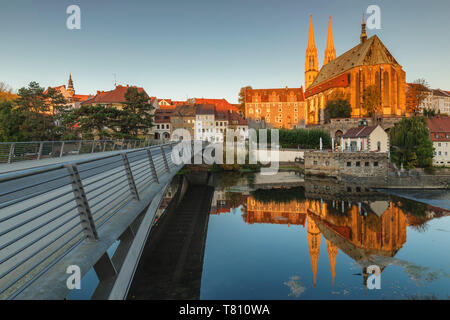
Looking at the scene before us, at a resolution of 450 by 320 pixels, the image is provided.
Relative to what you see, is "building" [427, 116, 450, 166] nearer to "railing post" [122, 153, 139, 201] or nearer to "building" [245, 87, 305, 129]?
"building" [245, 87, 305, 129]

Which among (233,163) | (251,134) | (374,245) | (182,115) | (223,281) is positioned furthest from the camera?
(182,115)

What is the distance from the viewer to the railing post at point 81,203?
3.60 meters

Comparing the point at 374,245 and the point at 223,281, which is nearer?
the point at 223,281

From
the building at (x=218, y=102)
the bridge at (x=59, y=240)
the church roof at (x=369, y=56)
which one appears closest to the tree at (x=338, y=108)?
the church roof at (x=369, y=56)

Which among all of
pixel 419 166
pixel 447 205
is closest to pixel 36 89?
pixel 447 205

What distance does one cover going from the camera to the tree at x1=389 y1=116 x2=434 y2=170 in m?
38.1

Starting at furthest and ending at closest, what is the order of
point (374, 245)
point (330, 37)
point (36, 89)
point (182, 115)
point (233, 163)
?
point (330, 37) → point (182, 115) → point (233, 163) → point (36, 89) → point (374, 245)

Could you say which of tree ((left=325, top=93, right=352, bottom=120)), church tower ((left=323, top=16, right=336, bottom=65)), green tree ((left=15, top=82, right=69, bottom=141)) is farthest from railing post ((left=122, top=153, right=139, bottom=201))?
church tower ((left=323, top=16, right=336, bottom=65))

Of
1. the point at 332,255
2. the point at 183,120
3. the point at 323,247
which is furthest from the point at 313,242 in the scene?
the point at 183,120

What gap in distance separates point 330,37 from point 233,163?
89035mm

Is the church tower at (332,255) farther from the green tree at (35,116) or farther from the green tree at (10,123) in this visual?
the green tree at (10,123)

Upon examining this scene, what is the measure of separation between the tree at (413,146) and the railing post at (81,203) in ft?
141

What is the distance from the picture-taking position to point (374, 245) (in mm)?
17203

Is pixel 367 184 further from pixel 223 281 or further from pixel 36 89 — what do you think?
pixel 36 89
